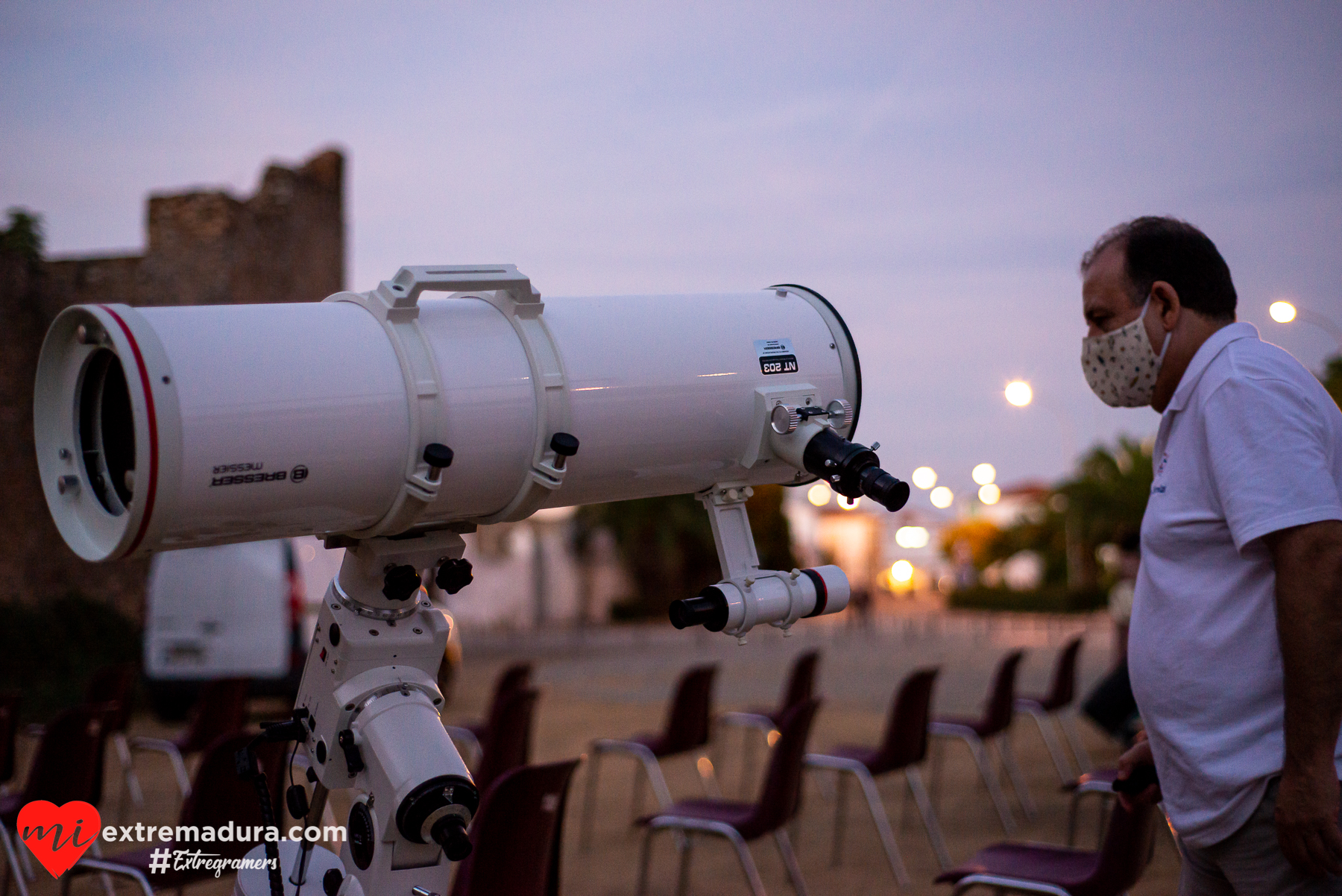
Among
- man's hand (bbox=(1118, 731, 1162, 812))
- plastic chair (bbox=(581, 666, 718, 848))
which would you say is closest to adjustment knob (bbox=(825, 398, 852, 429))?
man's hand (bbox=(1118, 731, 1162, 812))

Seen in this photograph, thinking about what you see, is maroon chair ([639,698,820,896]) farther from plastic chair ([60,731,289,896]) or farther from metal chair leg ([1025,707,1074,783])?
metal chair leg ([1025,707,1074,783])

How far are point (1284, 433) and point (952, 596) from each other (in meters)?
29.8

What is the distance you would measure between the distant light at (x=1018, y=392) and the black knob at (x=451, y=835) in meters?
10.9

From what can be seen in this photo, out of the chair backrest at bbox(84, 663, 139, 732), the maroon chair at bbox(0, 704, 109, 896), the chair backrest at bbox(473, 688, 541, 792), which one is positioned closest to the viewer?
the maroon chair at bbox(0, 704, 109, 896)

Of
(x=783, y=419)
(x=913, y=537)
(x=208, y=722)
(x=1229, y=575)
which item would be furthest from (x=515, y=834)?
(x=913, y=537)

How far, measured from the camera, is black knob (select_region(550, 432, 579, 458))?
1.89 meters

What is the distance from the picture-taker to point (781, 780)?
164 inches

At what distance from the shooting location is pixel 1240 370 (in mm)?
1957

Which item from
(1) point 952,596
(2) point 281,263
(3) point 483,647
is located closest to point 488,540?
(3) point 483,647

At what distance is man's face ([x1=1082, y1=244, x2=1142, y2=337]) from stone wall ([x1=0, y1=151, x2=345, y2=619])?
8461mm

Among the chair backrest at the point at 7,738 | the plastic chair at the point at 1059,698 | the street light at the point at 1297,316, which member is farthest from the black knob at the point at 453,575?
the street light at the point at 1297,316

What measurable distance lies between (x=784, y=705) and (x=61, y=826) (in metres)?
3.77

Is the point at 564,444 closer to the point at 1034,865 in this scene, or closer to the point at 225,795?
the point at 225,795

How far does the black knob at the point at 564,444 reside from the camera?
1887 mm
